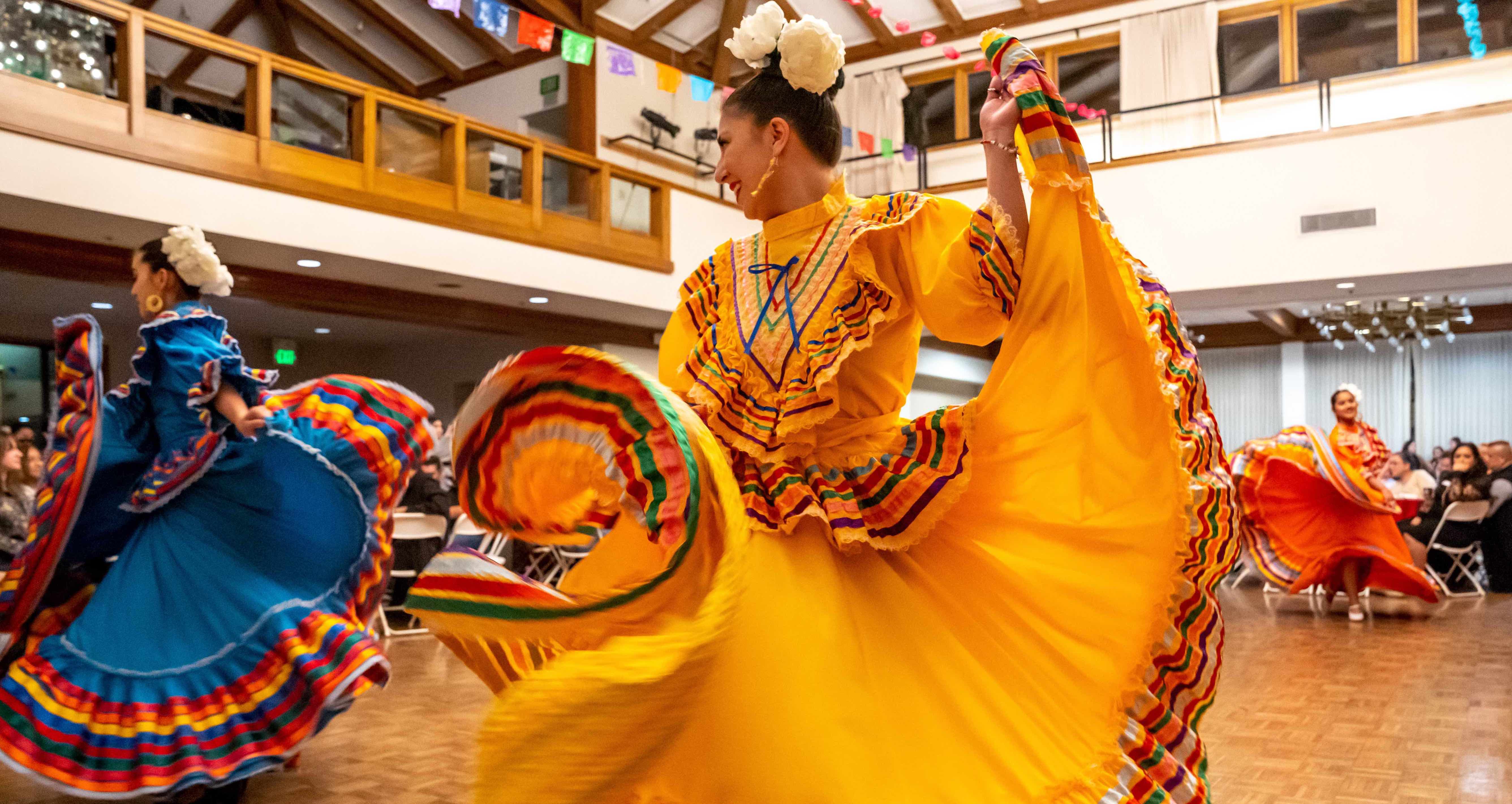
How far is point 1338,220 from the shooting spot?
8352mm

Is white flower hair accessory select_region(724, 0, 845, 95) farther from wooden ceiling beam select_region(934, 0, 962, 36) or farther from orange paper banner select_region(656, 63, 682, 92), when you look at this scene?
wooden ceiling beam select_region(934, 0, 962, 36)

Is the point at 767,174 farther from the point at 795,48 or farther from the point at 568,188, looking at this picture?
the point at 568,188

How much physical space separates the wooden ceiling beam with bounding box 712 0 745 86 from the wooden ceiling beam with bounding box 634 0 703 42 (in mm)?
297

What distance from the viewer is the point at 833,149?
1788mm

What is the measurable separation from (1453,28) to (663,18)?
7.17 meters

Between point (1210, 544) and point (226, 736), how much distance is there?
214 centimetres

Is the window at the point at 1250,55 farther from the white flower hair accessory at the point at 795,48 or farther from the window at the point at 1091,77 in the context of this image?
the white flower hair accessory at the point at 795,48

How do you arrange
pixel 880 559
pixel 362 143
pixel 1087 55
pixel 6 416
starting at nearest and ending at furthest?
pixel 880 559, pixel 362 143, pixel 6 416, pixel 1087 55

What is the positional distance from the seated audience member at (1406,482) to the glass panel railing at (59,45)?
27.5 feet

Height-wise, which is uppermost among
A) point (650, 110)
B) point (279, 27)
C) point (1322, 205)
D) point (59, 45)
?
point (279, 27)

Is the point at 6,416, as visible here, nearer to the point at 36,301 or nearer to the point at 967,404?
the point at 36,301

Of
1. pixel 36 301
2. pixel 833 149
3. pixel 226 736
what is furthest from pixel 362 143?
pixel 833 149

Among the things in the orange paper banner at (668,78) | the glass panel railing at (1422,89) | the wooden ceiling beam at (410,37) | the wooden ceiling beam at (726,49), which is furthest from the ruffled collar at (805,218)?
the wooden ceiling beam at (410,37)

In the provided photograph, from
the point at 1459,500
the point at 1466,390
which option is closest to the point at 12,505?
the point at 1459,500
